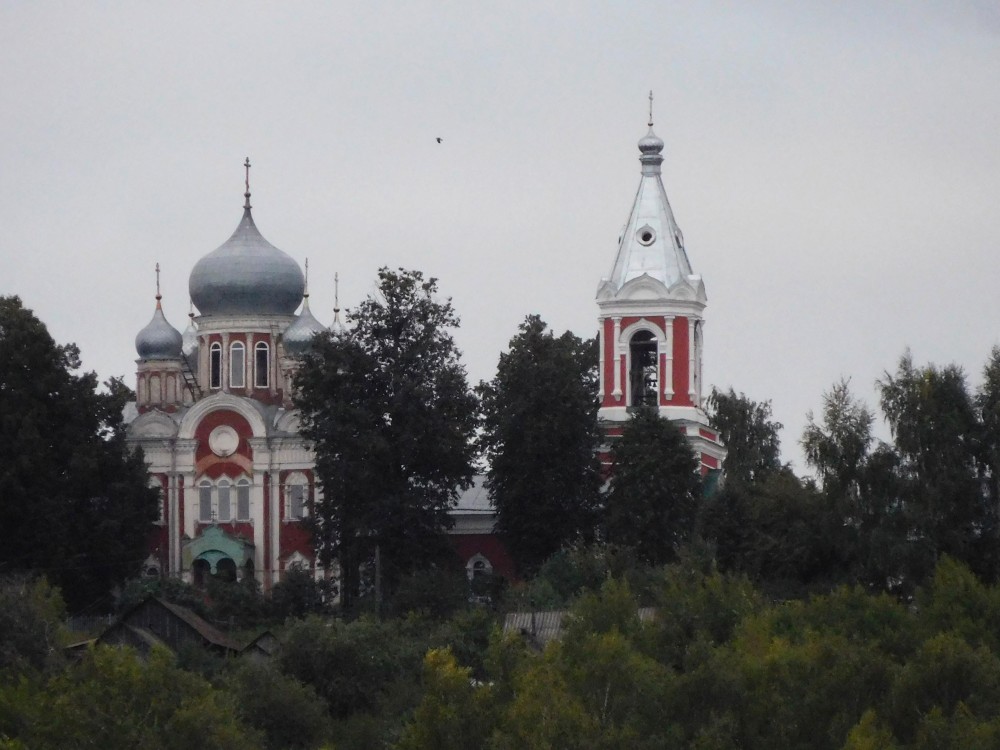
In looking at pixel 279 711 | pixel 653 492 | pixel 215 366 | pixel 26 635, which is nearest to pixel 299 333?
pixel 215 366

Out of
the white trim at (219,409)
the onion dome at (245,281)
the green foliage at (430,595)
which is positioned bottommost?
the green foliage at (430,595)

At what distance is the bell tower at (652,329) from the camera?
62.2m

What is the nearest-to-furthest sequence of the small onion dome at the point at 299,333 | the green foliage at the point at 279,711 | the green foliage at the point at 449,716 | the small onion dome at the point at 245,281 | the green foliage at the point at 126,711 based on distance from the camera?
the green foliage at the point at 126,711 → the green foliage at the point at 449,716 → the green foliage at the point at 279,711 → the small onion dome at the point at 299,333 → the small onion dome at the point at 245,281

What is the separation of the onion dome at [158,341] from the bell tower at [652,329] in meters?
12.5

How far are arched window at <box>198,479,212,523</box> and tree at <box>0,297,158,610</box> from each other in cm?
671

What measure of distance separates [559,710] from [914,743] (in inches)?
172

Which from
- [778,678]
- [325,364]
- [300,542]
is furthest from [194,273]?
[778,678]

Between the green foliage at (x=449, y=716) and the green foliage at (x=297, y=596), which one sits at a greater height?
the green foliage at (x=297, y=596)

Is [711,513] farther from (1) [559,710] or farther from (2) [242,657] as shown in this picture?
(1) [559,710]

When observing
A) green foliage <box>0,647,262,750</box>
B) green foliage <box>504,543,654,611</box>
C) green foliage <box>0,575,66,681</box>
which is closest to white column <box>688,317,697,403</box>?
green foliage <box>504,543,654,611</box>

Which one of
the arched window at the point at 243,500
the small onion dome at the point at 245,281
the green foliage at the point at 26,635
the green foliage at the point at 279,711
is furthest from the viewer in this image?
the small onion dome at the point at 245,281

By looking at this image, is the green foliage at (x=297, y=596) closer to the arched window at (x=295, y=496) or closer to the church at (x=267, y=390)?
the church at (x=267, y=390)

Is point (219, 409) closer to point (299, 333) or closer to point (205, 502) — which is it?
point (205, 502)

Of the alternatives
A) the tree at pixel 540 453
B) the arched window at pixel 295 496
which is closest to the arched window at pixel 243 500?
the arched window at pixel 295 496
